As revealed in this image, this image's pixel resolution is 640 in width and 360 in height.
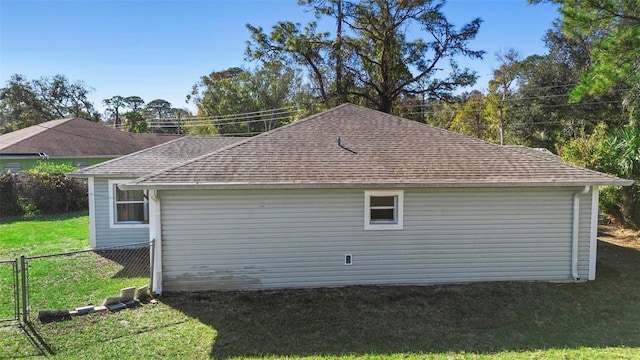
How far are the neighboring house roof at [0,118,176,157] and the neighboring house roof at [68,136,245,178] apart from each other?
552 inches

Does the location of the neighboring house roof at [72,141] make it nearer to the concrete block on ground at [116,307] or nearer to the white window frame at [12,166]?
the white window frame at [12,166]

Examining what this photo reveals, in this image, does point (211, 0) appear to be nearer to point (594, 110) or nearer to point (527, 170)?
point (527, 170)

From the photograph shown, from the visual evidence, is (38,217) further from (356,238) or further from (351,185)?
(351,185)

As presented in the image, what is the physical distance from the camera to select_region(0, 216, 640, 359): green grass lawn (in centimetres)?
514

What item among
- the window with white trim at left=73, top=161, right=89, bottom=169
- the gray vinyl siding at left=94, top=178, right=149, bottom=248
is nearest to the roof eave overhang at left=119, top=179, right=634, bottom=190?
the gray vinyl siding at left=94, top=178, right=149, bottom=248

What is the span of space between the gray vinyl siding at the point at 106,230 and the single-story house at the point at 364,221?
425 cm

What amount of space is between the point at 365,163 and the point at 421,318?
3.39 metres

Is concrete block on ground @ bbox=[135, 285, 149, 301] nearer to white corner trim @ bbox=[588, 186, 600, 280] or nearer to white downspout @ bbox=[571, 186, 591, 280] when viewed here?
white downspout @ bbox=[571, 186, 591, 280]

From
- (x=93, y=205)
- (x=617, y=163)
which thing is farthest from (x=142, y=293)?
(x=617, y=163)

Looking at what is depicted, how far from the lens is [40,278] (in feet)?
27.1

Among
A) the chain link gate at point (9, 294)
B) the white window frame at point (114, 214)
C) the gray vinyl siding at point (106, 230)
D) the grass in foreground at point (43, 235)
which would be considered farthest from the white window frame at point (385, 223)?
the grass in foreground at point (43, 235)

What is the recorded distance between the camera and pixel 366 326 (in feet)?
19.6

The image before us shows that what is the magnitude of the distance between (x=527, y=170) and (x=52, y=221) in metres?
17.0

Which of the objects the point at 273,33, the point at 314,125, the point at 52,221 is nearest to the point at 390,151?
the point at 314,125
